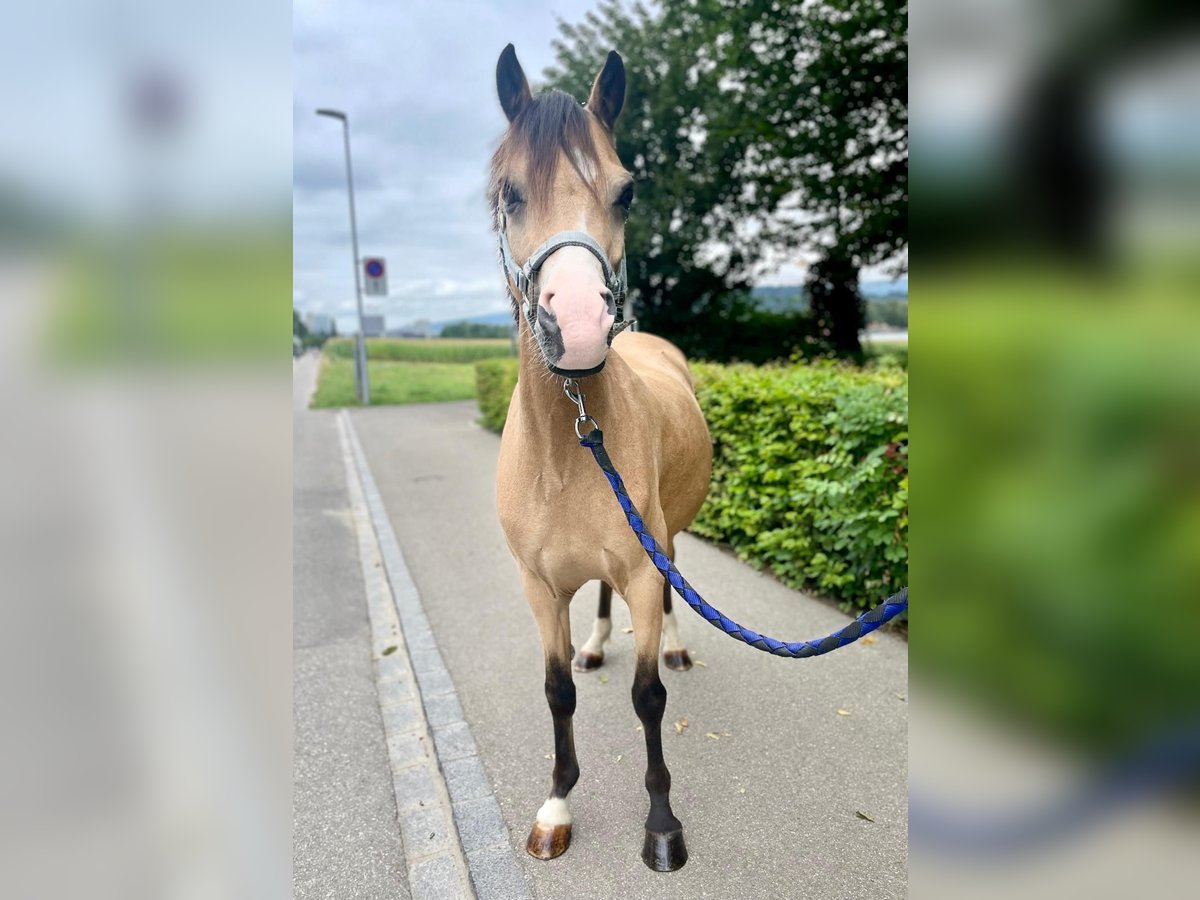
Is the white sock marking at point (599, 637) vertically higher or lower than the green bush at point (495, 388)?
lower

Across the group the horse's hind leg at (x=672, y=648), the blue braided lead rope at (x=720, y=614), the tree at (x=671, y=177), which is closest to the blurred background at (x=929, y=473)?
the blue braided lead rope at (x=720, y=614)

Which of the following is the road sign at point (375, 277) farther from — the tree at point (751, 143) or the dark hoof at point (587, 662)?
the dark hoof at point (587, 662)

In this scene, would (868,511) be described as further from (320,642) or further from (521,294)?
(320,642)

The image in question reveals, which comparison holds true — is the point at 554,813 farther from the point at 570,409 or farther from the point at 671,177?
the point at 671,177

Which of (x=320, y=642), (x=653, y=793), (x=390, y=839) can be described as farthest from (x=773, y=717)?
(x=320, y=642)

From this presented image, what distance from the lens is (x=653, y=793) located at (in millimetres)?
2580

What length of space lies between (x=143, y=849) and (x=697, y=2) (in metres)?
17.9

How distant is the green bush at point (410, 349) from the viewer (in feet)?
78.6

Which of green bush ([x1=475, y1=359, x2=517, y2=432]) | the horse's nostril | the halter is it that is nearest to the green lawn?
green bush ([x1=475, y1=359, x2=517, y2=432])

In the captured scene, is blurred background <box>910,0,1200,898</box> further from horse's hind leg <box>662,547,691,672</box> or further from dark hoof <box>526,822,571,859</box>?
horse's hind leg <box>662,547,691,672</box>

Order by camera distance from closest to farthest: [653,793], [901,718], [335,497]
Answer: [653,793] → [901,718] → [335,497]

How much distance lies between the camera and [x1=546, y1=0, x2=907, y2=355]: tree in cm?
1259

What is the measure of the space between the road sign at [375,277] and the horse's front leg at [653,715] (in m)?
20.0

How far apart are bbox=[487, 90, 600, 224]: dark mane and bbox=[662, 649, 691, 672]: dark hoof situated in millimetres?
2854
